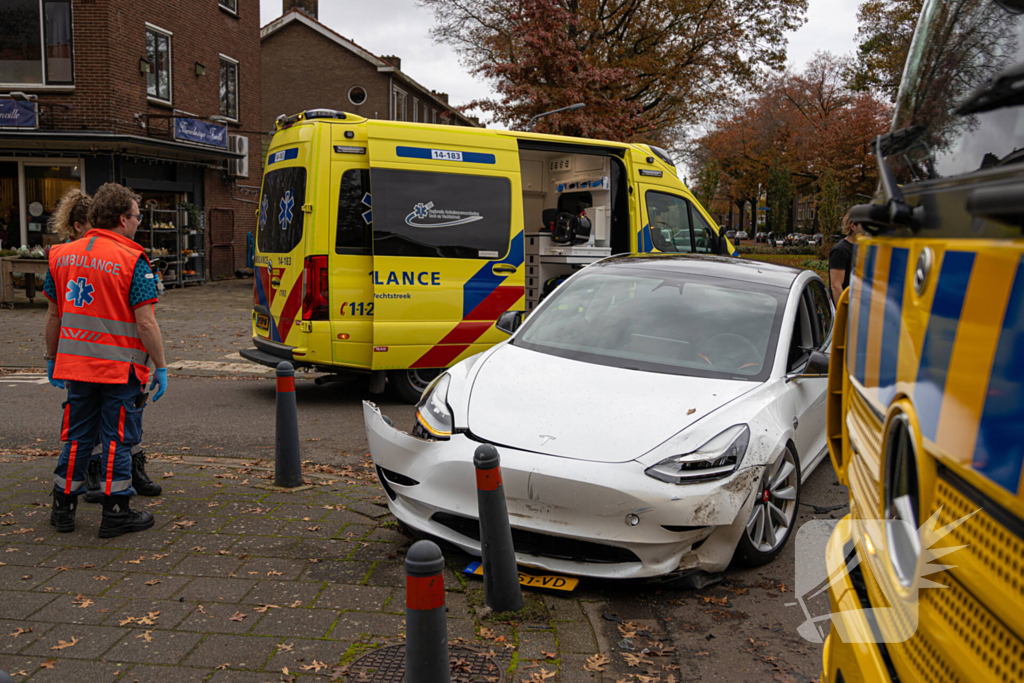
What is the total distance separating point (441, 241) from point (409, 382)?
1.51 m

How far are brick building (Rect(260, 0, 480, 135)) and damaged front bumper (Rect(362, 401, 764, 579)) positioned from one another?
3487 centimetres

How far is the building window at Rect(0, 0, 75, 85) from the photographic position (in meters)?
20.1

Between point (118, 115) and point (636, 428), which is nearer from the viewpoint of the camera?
point (636, 428)

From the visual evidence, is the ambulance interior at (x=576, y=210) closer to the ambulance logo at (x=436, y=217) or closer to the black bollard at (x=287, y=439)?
the ambulance logo at (x=436, y=217)

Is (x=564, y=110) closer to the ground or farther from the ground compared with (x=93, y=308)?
farther from the ground

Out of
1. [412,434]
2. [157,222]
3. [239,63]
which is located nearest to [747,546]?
[412,434]

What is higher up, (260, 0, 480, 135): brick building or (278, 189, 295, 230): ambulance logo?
(260, 0, 480, 135): brick building

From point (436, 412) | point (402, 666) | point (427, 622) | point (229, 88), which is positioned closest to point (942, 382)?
point (427, 622)

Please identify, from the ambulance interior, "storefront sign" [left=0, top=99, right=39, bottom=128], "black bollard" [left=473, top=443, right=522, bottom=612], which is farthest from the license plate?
"storefront sign" [left=0, top=99, right=39, bottom=128]

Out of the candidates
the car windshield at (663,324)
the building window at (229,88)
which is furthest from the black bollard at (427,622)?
the building window at (229,88)

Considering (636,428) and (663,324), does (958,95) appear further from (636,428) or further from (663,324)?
(663,324)

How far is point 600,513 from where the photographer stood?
12.4 feet

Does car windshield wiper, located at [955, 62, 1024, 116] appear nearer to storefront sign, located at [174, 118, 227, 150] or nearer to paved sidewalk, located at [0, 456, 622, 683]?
paved sidewalk, located at [0, 456, 622, 683]

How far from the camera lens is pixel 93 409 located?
443 cm
